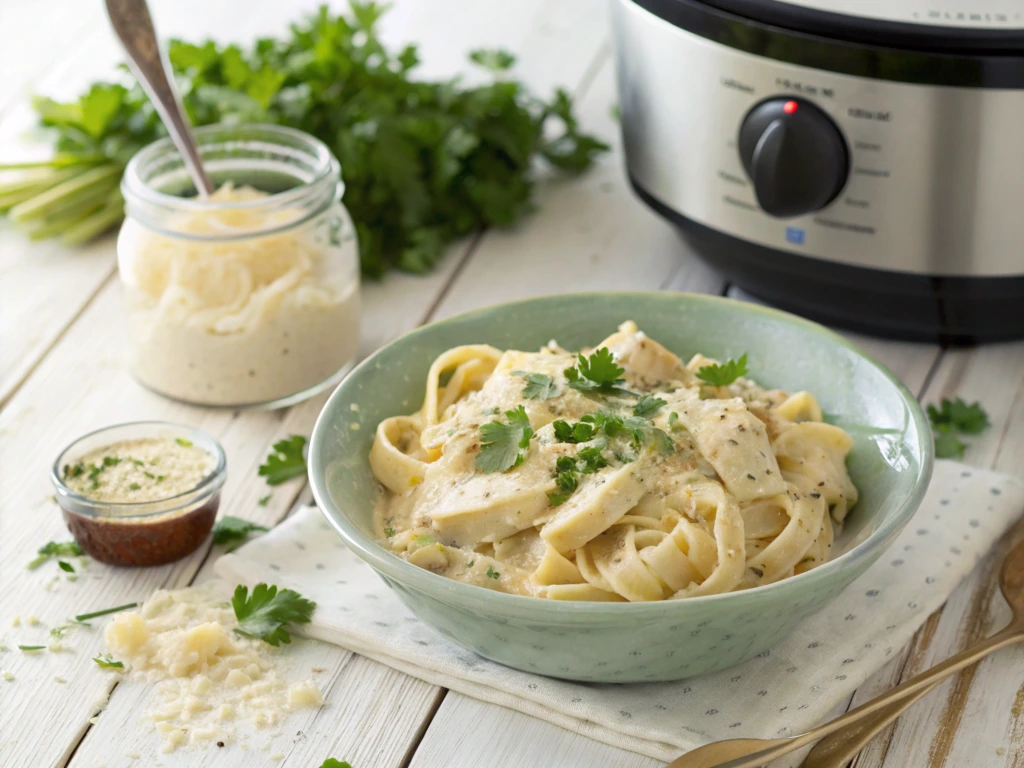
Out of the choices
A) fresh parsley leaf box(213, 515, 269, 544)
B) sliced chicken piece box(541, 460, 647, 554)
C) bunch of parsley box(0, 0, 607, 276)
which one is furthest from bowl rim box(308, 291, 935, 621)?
bunch of parsley box(0, 0, 607, 276)

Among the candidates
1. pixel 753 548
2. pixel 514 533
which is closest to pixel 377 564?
pixel 514 533

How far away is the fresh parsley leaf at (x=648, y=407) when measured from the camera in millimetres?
1853

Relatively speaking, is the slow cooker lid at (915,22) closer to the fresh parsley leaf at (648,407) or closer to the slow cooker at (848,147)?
the slow cooker at (848,147)

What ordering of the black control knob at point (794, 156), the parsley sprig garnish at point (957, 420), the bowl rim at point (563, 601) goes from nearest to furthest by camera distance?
the bowl rim at point (563, 601)
the black control knob at point (794, 156)
the parsley sprig garnish at point (957, 420)

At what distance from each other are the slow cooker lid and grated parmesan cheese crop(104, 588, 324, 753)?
135cm

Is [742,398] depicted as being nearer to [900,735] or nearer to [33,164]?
[900,735]

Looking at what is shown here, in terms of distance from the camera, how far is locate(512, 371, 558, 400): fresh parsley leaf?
6.18ft

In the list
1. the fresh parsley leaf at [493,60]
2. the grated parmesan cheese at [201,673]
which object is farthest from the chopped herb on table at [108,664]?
the fresh parsley leaf at [493,60]

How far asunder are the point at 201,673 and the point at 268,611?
5.3 inches

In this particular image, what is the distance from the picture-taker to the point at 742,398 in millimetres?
1991

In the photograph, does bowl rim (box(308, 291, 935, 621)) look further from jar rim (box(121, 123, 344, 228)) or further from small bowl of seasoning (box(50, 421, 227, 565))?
jar rim (box(121, 123, 344, 228))

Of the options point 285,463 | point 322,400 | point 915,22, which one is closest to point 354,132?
point 322,400

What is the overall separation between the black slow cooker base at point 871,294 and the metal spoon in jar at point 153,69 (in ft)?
3.15

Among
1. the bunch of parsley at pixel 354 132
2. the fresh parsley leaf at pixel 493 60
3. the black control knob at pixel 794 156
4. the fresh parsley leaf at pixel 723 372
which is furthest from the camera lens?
the fresh parsley leaf at pixel 493 60
